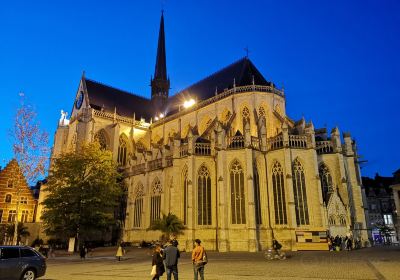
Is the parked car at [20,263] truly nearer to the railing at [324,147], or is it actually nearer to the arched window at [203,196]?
the arched window at [203,196]

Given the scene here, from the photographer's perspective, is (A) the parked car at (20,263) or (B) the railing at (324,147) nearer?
(A) the parked car at (20,263)

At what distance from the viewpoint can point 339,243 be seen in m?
24.2

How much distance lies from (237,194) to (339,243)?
28.9ft

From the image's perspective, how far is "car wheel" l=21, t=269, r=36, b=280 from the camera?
35.4 ft

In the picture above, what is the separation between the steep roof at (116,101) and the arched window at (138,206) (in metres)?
15.2

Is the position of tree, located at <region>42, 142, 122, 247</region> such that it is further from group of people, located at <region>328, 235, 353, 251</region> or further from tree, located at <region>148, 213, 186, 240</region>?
group of people, located at <region>328, 235, 353, 251</region>

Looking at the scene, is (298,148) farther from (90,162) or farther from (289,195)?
(90,162)

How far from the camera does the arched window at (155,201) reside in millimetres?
33344

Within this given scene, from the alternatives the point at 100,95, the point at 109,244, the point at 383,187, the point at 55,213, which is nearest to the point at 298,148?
the point at 55,213

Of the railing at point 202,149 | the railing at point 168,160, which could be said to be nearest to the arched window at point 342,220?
the railing at point 202,149

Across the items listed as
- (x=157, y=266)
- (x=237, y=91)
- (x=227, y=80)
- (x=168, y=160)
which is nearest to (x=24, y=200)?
(x=168, y=160)

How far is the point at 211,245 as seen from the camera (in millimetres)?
27156

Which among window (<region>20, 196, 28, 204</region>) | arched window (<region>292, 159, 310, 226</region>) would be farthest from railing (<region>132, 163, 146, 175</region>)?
window (<region>20, 196, 28, 204</region>)

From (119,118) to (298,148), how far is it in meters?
27.6
